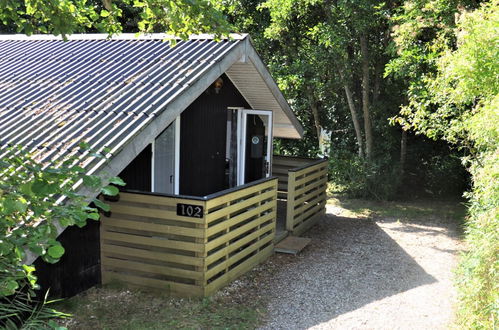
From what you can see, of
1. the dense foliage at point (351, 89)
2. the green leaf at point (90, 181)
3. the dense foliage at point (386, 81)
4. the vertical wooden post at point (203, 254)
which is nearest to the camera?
the green leaf at point (90, 181)

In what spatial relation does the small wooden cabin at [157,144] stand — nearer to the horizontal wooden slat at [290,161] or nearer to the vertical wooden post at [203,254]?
the vertical wooden post at [203,254]

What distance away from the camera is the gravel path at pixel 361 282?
545 cm

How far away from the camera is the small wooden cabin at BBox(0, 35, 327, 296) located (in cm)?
561

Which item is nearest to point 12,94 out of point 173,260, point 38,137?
point 38,137

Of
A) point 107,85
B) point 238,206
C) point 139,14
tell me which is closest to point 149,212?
point 238,206

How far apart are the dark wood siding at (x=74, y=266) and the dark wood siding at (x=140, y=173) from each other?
734mm

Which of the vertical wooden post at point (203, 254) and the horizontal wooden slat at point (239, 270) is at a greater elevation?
the vertical wooden post at point (203, 254)

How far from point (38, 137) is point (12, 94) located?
174 cm

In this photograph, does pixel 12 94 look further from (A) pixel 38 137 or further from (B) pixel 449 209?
(B) pixel 449 209

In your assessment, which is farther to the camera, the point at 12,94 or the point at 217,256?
the point at 12,94

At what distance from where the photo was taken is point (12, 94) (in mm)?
6809

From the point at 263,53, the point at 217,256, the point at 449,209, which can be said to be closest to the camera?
the point at 217,256

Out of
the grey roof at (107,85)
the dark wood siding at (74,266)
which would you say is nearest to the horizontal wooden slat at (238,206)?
the grey roof at (107,85)

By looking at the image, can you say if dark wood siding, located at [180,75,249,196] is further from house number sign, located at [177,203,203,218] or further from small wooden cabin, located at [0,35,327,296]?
house number sign, located at [177,203,203,218]
